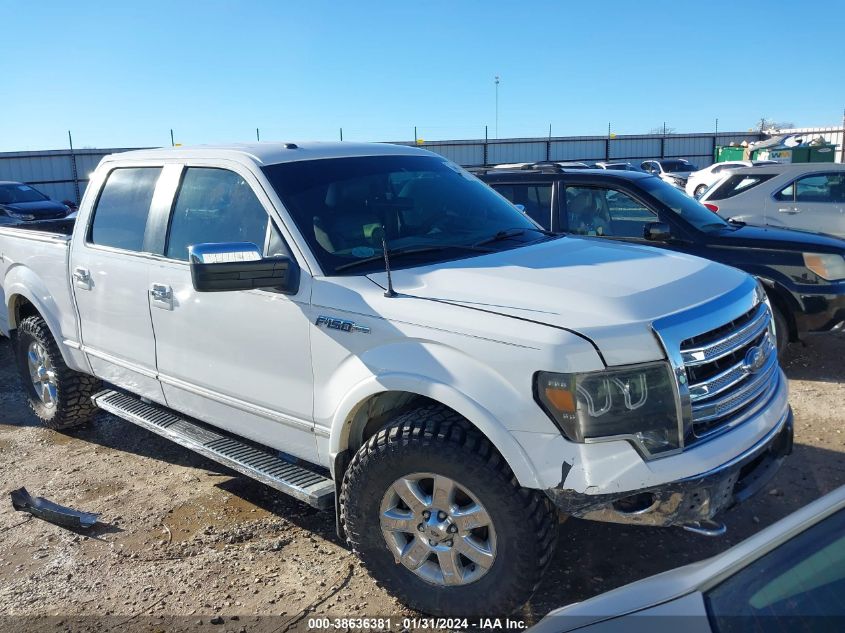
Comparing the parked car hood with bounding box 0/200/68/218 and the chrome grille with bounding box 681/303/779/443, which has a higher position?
the chrome grille with bounding box 681/303/779/443

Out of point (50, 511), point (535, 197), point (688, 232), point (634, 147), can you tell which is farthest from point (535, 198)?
point (634, 147)

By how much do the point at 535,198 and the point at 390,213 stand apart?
361 cm

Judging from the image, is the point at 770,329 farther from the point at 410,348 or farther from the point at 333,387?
the point at 333,387

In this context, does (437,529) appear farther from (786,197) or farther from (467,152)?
(467,152)

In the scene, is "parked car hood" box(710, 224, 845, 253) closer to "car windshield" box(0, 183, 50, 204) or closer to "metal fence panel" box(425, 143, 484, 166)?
"car windshield" box(0, 183, 50, 204)

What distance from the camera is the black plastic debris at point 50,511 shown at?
4.09 metres

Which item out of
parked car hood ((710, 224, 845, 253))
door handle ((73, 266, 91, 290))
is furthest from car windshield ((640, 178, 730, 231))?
door handle ((73, 266, 91, 290))

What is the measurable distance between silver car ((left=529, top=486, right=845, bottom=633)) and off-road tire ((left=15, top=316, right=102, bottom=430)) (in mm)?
4666

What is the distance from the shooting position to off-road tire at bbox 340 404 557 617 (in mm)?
2697

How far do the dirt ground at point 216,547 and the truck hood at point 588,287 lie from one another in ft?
4.39

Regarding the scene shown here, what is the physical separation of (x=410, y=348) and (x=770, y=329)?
1760mm

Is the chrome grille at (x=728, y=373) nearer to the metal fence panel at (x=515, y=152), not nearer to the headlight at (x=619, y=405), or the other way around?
the headlight at (x=619, y=405)

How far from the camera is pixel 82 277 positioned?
4.75 metres

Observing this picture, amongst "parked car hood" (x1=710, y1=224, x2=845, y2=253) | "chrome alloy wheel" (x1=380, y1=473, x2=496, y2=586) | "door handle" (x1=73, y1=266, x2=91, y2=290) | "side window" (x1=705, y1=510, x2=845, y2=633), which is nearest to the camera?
"side window" (x1=705, y1=510, x2=845, y2=633)
